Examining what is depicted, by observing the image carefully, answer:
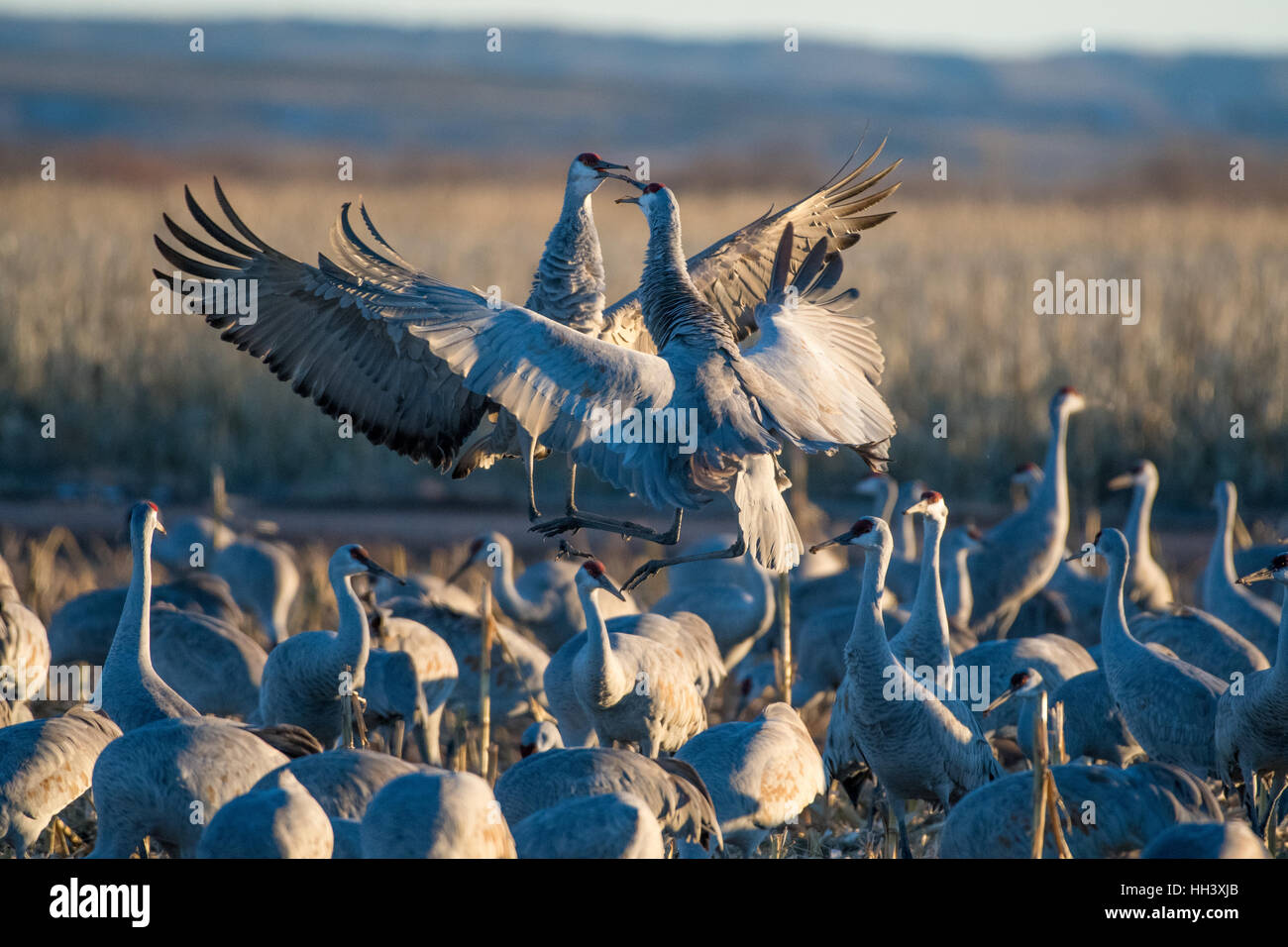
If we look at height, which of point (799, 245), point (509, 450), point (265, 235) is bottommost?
point (509, 450)

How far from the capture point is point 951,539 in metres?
7.66

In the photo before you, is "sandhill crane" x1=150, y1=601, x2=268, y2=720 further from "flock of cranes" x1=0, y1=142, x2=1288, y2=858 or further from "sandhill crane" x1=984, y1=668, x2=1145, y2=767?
"sandhill crane" x1=984, y1=668, x2=1145, y2=767

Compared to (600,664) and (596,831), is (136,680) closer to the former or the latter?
(600,664)

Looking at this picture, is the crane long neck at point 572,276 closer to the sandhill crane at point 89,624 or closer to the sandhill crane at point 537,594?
the sandhill crane at point 537,594

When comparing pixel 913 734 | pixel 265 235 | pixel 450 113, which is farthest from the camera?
pixel 450 113

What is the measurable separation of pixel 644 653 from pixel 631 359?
1.47m

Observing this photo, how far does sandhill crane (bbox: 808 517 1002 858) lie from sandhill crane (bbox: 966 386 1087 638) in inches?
95.0

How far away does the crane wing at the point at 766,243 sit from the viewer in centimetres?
605

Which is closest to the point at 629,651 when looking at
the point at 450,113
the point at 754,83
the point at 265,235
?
the point at 265,235

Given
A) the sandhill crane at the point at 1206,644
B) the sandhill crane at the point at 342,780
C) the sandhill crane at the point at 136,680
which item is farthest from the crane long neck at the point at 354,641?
the sandhill crane at the point at 1206,644

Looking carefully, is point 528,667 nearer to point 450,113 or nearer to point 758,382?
point 758,382

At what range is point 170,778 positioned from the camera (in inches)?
162

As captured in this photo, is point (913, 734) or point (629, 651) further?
point (629, 651)

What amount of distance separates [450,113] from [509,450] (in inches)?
3066
